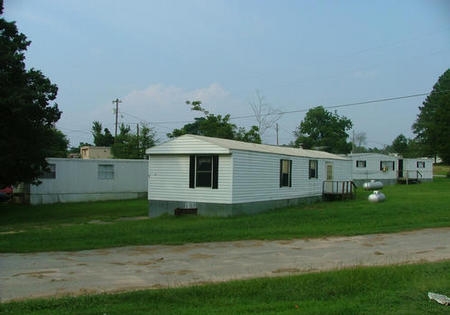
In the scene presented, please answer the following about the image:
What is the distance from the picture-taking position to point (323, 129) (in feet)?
263

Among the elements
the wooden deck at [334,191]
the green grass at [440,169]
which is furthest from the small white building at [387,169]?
the green grass at [440,169]

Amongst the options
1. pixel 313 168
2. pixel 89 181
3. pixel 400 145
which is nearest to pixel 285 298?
pixel 313 168

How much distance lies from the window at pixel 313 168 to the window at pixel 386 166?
952 inches

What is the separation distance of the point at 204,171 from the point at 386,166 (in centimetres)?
3364

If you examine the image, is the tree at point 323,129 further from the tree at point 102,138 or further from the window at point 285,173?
the window at point 285,173

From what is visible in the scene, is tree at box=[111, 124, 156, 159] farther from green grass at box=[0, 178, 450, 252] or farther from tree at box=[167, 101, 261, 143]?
green grass at box=[0, 178, 450, 252]

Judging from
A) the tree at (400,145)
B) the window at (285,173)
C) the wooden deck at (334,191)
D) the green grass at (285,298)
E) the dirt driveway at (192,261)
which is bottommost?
the dirt driveway at (192,261)

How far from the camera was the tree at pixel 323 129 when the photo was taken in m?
79.1

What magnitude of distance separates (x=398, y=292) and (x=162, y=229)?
8.86 meters

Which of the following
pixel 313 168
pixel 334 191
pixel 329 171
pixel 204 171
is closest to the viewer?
pixel 204 171

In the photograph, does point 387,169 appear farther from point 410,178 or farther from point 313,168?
point 313,168

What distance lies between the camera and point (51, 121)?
2119cm

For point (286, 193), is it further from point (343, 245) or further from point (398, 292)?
point (398, 292)

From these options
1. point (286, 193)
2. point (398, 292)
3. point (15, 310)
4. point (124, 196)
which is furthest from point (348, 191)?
point (15, 310)
